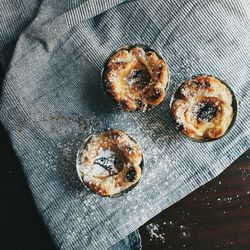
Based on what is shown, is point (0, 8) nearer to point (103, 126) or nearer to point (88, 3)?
point (88, 3)

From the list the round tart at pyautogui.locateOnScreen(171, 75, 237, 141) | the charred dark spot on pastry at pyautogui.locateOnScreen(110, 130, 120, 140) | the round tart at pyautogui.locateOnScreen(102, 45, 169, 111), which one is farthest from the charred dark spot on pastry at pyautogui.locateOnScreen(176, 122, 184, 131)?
the charred dark spot on pastry at pyautogui.locateOnScreen(110, 130, 120, 140)

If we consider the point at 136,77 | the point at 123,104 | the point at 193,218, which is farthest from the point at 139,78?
the point at 193,218

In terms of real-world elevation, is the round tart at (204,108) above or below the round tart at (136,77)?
below

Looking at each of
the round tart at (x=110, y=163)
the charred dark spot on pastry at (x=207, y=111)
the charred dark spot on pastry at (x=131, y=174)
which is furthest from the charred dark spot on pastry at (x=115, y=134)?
the charred dark spot on pastry at (x=207, y=111)

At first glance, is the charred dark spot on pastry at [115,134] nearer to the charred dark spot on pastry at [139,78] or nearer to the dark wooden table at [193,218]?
the charred dark spot on pastry at [139,78]

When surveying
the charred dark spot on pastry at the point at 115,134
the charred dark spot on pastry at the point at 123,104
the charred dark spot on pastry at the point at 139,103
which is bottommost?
the charred dark spot on pastry at the point at 115,134

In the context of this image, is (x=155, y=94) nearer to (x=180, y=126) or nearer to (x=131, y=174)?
(x=180, y=126)

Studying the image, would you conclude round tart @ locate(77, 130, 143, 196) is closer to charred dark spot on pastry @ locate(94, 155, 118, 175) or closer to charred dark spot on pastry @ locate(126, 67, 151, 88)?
charred dark spot on pastry @ locate(94, 155, 118, 175)
